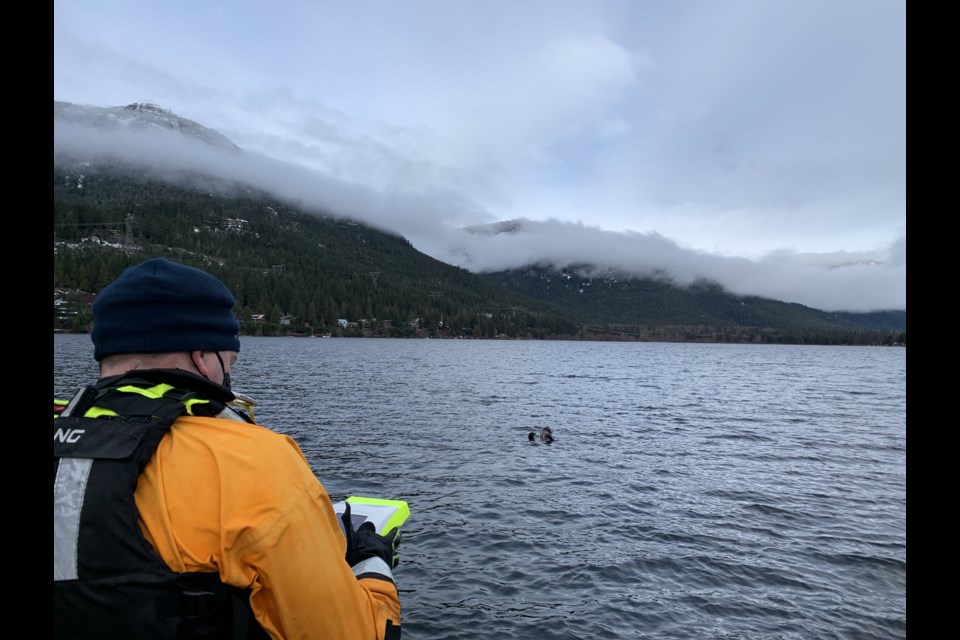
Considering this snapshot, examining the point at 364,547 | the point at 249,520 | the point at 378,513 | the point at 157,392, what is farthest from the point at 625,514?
the point at 157,392

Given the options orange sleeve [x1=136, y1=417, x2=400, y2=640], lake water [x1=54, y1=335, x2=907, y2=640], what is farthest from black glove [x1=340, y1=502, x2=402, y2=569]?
lake water [x1=54, y1=335, x2=907, y2=640]

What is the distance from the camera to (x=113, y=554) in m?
2.46

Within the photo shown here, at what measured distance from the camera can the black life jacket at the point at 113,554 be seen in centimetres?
243

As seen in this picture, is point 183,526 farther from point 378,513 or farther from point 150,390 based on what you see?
point 378,513

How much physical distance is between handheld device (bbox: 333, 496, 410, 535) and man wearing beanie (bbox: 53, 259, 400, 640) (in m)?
4.78

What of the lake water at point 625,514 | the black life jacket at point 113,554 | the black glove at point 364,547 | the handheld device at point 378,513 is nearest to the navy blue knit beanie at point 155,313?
the black life jacket at point 113,554

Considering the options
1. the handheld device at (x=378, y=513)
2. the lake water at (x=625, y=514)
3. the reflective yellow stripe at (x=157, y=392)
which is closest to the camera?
the reflective yellow stripe at (x=157, y=392)

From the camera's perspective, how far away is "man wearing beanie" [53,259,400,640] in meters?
2.46

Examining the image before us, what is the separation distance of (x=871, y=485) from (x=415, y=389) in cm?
3357

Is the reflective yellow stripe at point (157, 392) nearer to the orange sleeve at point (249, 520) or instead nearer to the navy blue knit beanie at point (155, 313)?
the orange sleeve at point (249, 520)

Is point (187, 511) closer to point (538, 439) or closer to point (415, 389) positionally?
point (538, 439)

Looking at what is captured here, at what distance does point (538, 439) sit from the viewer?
26641mm

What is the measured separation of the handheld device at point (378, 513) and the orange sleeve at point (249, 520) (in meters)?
4.78
